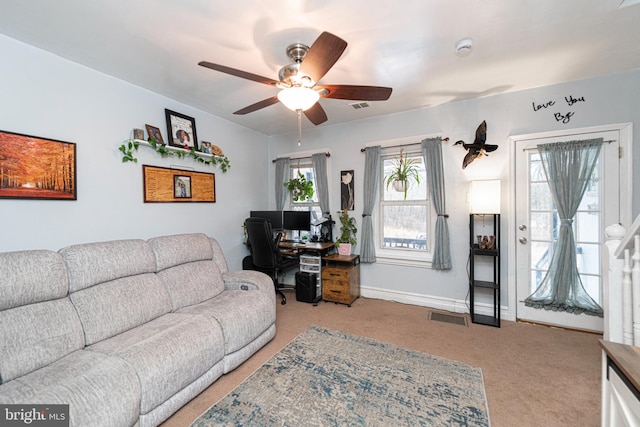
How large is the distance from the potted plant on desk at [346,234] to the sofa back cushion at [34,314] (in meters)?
2.84

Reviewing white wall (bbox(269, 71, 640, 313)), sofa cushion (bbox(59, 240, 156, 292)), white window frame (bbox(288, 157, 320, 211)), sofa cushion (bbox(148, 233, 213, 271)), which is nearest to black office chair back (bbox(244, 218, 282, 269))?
sofa cushion (bbox(148, 233, 213, 271))

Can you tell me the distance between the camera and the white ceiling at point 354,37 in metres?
1.70

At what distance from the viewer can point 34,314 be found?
5.08 feet

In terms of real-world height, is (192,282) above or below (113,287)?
below

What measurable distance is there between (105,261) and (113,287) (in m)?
0.21

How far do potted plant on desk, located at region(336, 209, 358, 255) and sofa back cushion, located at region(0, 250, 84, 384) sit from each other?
2.84 m

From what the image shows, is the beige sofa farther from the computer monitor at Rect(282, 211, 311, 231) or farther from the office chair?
the computer monitor at Rect(282, 211, 311, 231)

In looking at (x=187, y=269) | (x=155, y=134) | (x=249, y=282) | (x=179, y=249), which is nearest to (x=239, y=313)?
(x=249, y=282)

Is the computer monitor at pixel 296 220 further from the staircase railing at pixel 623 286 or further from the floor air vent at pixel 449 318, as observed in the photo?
the staircase railing at pixel 623 286

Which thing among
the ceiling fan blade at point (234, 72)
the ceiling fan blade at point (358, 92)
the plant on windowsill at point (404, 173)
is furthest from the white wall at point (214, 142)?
the ceiling fan blade at point (234, 72)

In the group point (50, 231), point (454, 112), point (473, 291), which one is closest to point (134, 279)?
point (50, 231)

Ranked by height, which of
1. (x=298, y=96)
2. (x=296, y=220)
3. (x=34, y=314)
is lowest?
(x=34, y=314)

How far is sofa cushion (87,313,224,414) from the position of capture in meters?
1.50

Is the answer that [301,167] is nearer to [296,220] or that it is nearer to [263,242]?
[296,220]
